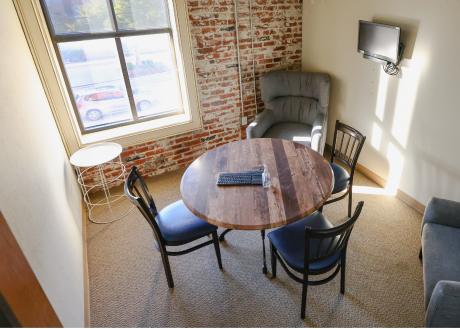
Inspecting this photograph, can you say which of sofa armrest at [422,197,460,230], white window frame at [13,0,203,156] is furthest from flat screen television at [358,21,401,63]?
white window frame at [13,0,203,156]

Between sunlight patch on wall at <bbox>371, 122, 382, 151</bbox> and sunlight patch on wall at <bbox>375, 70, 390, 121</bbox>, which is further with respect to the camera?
sunlight patch on wall at <bbox>371, 122, 382, 151</bbox>

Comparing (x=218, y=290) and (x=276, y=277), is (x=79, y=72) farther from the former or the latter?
(x=276, y=277)

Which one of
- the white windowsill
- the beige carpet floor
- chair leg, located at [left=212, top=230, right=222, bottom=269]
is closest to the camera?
the beige carpet floor

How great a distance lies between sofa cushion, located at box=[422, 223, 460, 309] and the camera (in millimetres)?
1675

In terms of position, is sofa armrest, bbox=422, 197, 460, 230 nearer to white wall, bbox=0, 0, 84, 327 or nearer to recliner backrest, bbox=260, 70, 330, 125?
recliner backrest, bbox=260, 70, 330, 125

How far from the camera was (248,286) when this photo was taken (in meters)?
2.18

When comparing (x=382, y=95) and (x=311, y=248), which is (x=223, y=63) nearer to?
(x=382, y=95)

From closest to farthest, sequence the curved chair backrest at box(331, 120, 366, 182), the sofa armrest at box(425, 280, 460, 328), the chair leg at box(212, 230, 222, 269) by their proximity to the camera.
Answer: the sofa armrest at box(425, 280, 460, 328) → the chair leg at box(212, 230, 222, 269) → the curved chair backrest at box(331, 120, 366, 182)

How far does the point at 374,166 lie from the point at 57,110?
3434mm

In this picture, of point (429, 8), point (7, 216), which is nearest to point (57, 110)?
point (7, 216)

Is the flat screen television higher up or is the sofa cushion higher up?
the flat screen television

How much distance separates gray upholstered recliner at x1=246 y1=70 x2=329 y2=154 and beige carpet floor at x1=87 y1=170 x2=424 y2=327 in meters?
1.17

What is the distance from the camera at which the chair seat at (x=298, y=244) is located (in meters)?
1.76

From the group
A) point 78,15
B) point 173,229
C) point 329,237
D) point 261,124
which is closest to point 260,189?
point 329,237
